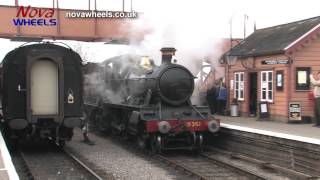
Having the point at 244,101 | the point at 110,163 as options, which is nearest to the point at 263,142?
the point at 110,163

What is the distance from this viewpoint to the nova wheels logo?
1962 centimetres

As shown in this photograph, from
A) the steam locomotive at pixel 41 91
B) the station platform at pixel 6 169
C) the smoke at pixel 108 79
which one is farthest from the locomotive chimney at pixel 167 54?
the station platform at pixel 6 169

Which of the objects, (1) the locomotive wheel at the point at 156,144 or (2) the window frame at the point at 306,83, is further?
(2) the window frame at the point at 306,83

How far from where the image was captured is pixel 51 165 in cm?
1098

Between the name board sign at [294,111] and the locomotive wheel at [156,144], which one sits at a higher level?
the name board sign at [294,111]

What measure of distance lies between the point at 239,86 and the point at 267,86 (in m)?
2.31

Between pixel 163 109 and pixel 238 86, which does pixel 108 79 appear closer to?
pixel 163 109

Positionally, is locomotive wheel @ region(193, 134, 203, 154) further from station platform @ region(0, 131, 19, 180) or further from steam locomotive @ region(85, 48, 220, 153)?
station platform @ region(0, 131, 19, 180)

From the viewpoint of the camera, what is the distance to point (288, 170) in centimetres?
949

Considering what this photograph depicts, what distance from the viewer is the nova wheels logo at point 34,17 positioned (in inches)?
773

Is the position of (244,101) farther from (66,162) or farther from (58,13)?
(66,162)

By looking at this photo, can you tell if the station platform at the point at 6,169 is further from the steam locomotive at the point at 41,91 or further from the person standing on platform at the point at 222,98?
the person standing on platform at the point at 222,98

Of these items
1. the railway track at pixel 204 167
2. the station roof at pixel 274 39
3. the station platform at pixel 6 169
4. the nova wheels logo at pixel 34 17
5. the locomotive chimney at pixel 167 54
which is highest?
the nova wheels logo at pixel 34 17

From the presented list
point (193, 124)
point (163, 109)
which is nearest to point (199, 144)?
point (193, 124)
